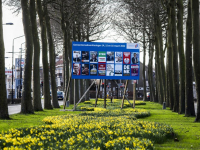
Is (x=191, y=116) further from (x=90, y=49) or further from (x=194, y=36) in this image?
(x=90, y=49)

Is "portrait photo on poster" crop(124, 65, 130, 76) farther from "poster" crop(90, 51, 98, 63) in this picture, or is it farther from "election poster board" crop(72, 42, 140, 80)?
"poster" crop(90, 51, 98, 63)

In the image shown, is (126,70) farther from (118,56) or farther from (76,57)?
(76,57)

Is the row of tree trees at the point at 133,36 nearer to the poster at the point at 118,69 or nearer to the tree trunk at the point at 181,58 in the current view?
the tree trunk at the point at 181,58

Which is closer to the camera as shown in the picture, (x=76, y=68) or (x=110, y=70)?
(x=76, y=68)

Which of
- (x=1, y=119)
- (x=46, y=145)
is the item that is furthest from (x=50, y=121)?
(x=46, y=145)

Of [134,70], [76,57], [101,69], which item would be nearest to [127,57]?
[134,70]

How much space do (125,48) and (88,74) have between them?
311cm

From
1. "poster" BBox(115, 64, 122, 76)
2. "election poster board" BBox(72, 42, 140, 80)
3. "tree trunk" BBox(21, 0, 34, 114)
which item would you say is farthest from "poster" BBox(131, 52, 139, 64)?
"tree trunk" BBox(21, 0, 34, 114)

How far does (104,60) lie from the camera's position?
2909 centimetres

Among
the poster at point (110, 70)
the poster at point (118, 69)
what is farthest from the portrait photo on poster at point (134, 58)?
the poster at point (110, 70)

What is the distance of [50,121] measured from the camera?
57.2 feet

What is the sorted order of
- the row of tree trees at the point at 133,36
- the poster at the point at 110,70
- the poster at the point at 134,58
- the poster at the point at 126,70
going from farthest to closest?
the poster at the point at 134,58
the poster at the point at 126,70
the poster at the point at 110,70
the row of tree trees at the point at 133,36

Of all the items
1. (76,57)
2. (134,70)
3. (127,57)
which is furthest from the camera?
(134,70)

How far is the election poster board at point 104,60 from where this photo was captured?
94.9 feet
